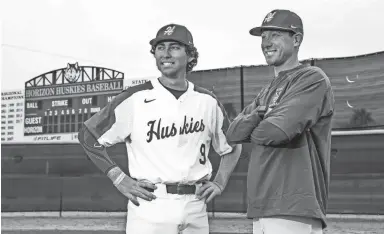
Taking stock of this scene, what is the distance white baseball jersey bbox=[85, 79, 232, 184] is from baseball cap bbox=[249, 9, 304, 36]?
0.73 m

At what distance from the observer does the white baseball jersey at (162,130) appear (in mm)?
3400

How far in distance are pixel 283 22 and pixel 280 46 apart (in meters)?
0.12

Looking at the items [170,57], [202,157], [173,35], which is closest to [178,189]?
[202,157]

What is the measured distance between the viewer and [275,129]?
8.92ft

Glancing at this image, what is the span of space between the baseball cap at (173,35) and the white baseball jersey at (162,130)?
27 cm

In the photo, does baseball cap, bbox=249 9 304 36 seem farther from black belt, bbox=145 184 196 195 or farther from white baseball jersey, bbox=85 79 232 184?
black belt, bbox=145 184 196 195

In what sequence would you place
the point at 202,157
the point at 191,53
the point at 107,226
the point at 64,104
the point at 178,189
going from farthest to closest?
the point at 64,104 < the point at 107,226 < the point at 191,53 < the point at 202,157 < the point at 178,189

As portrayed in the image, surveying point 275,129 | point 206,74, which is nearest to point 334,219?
point 206,74

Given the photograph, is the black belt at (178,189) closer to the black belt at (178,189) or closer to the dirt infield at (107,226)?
the black belt at (178,189)

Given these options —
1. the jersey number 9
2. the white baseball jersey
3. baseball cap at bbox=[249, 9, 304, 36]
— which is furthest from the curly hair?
baseball cap at bbox=[249, 9, 304, 36]

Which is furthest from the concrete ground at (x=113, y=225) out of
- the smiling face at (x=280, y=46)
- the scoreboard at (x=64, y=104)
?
the scoreboard at (x=64, y=104)

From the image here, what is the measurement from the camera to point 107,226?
12.6 metres

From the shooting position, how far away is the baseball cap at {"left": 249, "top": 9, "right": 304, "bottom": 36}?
297cm

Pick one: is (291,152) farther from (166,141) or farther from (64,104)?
(64,104)
